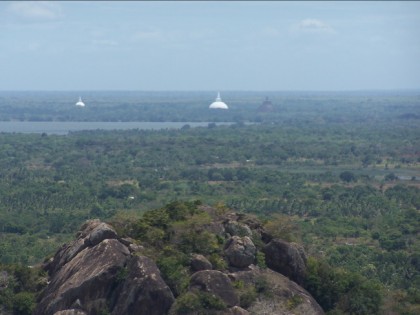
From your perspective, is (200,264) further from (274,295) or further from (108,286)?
(108,286)

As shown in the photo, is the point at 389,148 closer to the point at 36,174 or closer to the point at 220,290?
the point at 36,174

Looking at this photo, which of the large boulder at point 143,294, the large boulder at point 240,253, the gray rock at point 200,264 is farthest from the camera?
the large boulder at point 240,253

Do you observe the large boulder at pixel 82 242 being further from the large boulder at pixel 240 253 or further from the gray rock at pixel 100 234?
the large boulder at pixel 240 253

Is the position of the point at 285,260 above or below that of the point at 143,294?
above

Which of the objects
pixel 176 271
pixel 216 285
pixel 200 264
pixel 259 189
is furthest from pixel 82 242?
pixel 259 189

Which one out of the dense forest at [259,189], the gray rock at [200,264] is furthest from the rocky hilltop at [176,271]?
the dense forest at [259,189]

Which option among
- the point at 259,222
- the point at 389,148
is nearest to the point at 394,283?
the point at 259,222

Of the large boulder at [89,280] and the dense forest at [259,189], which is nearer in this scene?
the large boulder at [89,280]
